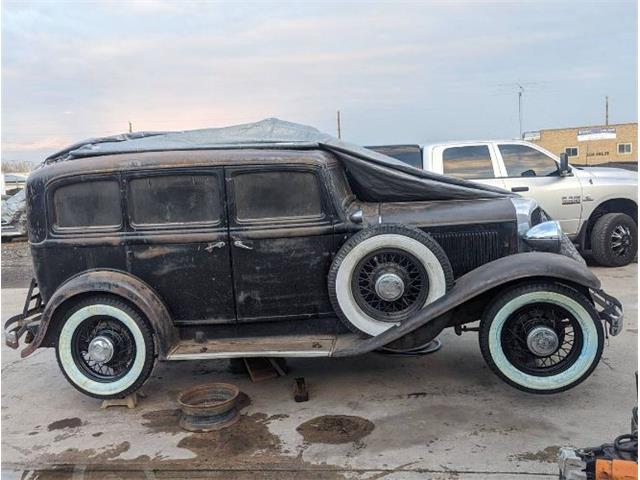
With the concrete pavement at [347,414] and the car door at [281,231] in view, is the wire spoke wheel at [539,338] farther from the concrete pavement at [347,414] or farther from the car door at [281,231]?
the car door at [281,231]

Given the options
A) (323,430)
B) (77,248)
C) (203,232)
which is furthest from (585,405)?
(77,248)

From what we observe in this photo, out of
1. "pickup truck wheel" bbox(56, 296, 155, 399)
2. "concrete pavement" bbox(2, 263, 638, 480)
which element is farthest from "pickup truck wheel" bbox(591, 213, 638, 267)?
"pickup truck wheel" bbox(56, 296, 155, 399)

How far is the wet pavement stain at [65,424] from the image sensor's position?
13.8ft

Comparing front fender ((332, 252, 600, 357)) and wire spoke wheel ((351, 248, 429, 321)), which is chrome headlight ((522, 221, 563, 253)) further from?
wire spoke wheel ((351, 248, 429, 321))

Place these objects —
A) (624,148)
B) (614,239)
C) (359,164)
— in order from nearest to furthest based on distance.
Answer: (359,164) < (614,239) < (624,148)

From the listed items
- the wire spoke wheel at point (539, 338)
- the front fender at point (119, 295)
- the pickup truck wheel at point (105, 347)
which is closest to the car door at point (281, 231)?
the front fender at point (119, 295)

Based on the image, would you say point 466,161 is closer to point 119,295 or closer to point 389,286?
point 389,286

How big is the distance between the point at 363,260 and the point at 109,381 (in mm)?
2156

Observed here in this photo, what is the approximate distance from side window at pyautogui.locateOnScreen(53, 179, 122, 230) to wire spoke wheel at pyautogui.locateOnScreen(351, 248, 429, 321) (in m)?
1.94

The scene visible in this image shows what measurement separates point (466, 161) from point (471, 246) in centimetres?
416

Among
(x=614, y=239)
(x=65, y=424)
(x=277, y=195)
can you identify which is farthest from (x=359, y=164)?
(x=614, y=239)

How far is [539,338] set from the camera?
3908mm

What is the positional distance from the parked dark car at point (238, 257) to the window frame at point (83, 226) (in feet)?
0.04

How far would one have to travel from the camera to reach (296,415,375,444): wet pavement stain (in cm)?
375
